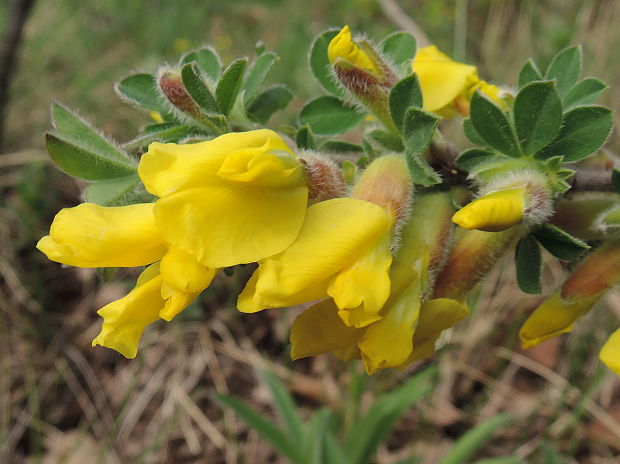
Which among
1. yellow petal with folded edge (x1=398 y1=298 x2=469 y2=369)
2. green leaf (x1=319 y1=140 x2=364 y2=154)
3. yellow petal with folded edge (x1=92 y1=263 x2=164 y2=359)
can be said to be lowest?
yellow petal with folded edge (x1=398 y1=298 x2=469 y2=369)

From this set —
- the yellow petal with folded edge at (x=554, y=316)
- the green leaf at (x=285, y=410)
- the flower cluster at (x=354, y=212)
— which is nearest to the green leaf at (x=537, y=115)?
the flower cluster at (x=354, y=212)

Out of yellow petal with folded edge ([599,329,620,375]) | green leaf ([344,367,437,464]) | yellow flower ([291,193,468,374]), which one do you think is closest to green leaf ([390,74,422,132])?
yellow flower ([291,193,468,374])

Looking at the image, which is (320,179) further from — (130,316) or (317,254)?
(130,316)

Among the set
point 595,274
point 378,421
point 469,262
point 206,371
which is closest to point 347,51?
point 469,262

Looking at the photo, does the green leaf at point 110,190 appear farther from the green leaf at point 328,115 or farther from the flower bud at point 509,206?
the flower bud at point 509,206

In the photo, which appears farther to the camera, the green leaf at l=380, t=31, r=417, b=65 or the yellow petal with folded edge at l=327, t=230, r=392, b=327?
the green leaf at l=380, t=31, r=417, b=65

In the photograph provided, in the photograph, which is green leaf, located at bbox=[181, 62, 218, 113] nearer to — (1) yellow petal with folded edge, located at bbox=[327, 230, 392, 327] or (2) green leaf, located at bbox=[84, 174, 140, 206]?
(2) green leaf, located at bbox=[84, 174, 140, 206]
